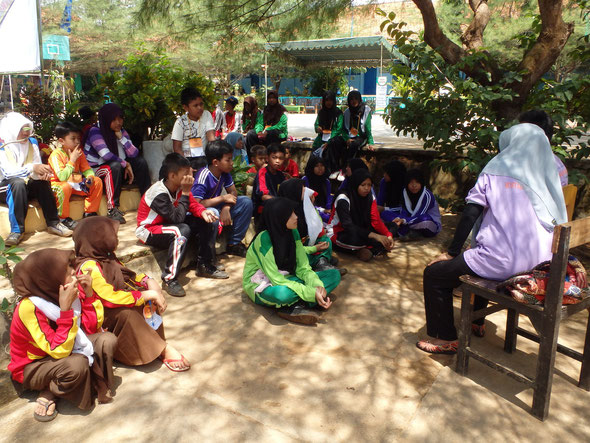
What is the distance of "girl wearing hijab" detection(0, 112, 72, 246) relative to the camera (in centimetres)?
430

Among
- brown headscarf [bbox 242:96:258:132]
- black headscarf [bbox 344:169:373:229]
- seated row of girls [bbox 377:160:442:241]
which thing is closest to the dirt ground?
black headscarf [bbox 344:169:373:229]

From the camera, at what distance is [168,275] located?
4.00 metres

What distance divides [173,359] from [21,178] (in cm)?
257

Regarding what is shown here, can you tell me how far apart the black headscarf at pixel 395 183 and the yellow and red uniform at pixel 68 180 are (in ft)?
11.2

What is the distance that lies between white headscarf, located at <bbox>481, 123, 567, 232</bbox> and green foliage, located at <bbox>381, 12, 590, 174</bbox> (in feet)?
7.03

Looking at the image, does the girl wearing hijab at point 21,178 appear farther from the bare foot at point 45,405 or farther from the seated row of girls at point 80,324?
the bare foot at point 45,405

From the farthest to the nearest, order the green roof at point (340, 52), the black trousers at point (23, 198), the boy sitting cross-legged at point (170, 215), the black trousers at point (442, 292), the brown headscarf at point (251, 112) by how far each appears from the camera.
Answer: the green roof at point (340, 52) < the brown headscarf at point (251, 112) < the black trousers at point (23, 198) < the boy sitting cross-legged at point (170, 215) < the black trousers at point (442, 292)

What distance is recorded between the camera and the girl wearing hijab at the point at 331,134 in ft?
23.3

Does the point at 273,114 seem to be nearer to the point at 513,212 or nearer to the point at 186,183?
the point at 186,183

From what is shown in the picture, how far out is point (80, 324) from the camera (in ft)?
8.64

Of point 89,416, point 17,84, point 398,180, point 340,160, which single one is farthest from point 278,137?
point 17,84

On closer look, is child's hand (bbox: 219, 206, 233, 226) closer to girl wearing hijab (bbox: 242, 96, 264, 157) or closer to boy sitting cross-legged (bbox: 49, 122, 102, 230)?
boy sitting cross-legged (bbox: 49, 122, 102, 230)

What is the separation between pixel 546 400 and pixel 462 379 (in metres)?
0.49

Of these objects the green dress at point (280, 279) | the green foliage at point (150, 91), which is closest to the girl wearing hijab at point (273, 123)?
the green foliage at point (150, 91)
